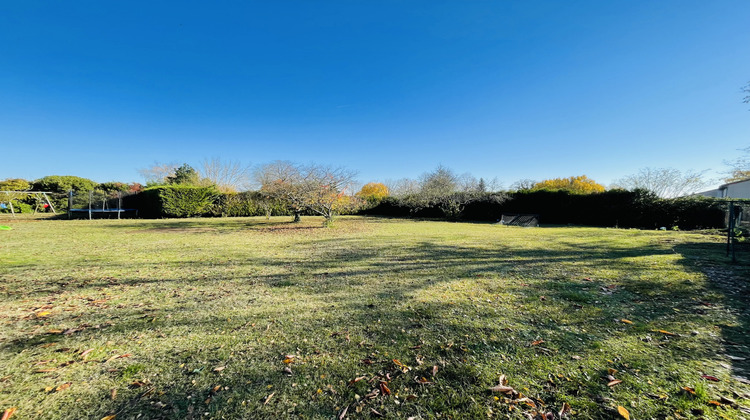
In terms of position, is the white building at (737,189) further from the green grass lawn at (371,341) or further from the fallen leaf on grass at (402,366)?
the fallen leaf on grass at (402,366)

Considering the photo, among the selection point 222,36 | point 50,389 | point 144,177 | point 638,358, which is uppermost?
point 222,36

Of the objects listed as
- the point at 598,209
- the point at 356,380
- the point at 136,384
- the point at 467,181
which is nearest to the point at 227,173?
the point at 467,181

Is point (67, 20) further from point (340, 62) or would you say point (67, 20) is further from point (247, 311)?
point (247, 311)

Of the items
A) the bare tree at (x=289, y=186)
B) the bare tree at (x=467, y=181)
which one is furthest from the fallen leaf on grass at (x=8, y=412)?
the bare tree at (x=467, y=181)

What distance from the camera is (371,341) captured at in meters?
2.37

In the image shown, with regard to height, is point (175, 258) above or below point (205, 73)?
below

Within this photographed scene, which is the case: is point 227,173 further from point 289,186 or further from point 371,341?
point 371,341

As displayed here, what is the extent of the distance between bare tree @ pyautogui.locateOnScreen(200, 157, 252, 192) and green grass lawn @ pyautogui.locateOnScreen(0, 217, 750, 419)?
3410 centimetres

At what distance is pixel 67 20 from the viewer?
35.9ft

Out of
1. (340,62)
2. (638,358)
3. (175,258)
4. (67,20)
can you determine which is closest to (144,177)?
(67,20)

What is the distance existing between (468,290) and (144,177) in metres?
49.1

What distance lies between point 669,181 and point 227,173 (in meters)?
49.7

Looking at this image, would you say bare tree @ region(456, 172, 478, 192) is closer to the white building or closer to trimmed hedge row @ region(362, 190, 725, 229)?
trimmed hedge row @ region(362, 190, 725, 229)

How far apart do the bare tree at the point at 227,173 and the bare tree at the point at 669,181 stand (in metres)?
44.3
